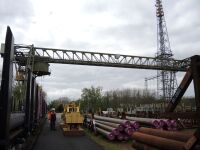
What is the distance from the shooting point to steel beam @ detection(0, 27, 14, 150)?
6.73m

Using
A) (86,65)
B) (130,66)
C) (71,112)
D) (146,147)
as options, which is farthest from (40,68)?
(146,147)

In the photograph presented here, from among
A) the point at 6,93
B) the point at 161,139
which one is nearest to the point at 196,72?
the point at 161,139

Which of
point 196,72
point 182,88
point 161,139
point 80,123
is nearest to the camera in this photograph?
point 196,72

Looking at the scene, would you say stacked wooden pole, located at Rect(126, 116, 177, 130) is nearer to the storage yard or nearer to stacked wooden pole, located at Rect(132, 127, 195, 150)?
the storage yard

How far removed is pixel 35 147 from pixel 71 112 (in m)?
10.6

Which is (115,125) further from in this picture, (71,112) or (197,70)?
(197,70)

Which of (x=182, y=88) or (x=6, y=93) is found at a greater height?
(x=182, y=88)

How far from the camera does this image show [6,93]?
269 inches

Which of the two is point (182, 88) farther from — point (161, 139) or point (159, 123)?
point (159, 123)

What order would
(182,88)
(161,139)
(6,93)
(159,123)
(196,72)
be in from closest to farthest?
(196,72)
(6,93)
(182,88)
(161,139)
(159,123)

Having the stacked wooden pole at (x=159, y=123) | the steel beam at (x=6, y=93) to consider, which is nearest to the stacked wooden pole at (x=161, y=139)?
the steel beam at (x=6, y=93)

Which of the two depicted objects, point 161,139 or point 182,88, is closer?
point 182,88

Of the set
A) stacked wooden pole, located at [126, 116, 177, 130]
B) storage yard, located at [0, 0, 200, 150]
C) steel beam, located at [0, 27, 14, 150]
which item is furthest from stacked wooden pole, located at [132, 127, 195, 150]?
stacked wooden pole, located at [126, 116, 177, 130]

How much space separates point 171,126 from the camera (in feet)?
71.7
